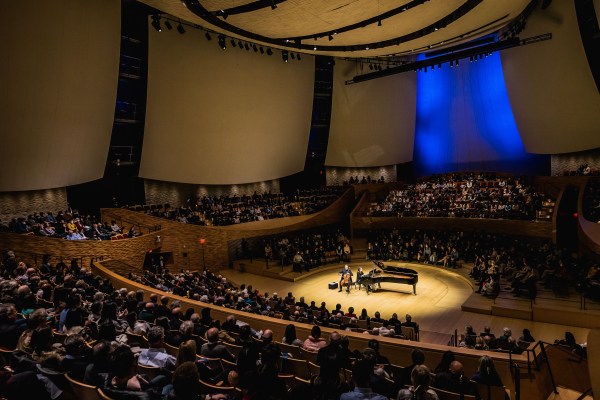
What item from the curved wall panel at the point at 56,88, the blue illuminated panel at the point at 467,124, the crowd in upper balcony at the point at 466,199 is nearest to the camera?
the curved wall panel at the point at 56,88

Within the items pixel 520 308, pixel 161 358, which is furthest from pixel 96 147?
pixel 520 308

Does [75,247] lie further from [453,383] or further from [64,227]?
[453,383]

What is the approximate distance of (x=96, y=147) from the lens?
15.2 m

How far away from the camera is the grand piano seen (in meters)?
12.4

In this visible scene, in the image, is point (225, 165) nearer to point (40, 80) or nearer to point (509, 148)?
point (40, 80)

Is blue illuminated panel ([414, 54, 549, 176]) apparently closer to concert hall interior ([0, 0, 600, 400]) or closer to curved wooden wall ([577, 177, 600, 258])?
concert hall interior ([0, 0, 600, 400])

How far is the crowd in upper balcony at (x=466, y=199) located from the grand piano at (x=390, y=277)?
523cm

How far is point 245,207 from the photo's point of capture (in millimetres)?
18734

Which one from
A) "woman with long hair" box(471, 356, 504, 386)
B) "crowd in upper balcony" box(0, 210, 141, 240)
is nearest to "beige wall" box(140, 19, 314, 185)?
"crowd in upper balcony" box(0, 210, 141, 240)

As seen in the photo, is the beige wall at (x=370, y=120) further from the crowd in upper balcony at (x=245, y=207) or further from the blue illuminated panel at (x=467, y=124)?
the crowd in upper balcony at (x=245, y=207)

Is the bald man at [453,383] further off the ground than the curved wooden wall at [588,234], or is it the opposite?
the curved wooden wall at [588,234]

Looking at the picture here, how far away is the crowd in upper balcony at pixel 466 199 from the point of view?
15594 mm

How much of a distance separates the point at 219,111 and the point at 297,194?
587 centimetres

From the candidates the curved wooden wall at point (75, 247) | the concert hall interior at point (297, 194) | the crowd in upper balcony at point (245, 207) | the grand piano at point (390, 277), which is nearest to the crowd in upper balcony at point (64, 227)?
the concert hall interior at point (297, 194)
